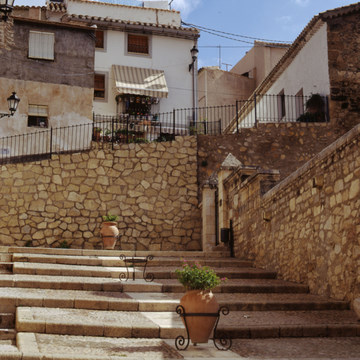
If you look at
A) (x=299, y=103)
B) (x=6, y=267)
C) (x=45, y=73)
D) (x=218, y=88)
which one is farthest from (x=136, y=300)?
(x=218, y=88)

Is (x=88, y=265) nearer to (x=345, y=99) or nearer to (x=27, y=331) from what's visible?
(x=27, y=331)

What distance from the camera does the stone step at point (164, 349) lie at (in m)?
5.67

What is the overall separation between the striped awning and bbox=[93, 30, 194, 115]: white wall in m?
0.36

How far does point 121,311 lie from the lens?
786 centimetres

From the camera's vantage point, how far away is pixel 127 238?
17.8 meters

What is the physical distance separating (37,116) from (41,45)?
114 inches

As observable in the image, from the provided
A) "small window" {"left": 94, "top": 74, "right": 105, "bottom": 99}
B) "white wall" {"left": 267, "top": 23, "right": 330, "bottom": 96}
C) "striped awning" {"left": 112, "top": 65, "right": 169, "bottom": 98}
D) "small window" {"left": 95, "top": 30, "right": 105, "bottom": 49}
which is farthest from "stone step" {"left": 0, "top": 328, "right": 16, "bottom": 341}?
"small window" {"left": 95, "top": 30, "right": 105, "bottom": 49}

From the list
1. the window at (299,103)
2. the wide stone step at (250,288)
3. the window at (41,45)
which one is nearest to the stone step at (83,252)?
the wide stone step at (250,288)

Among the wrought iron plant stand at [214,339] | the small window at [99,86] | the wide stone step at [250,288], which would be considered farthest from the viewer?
the small window at [99,86]

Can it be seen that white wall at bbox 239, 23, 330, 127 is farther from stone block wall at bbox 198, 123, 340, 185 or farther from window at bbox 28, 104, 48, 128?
window at bbox 28, 104, 48, 128

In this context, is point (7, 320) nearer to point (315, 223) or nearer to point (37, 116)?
point (315, 223)

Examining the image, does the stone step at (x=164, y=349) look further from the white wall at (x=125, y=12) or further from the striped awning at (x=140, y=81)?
the white wall at (x=125, y=12)

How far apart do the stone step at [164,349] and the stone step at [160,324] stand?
133 mm

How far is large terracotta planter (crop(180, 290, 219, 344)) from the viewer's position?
6070 millimetres
